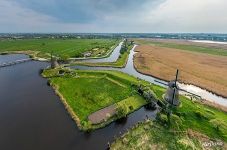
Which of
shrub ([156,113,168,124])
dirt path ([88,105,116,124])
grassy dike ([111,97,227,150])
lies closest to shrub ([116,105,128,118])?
dirt path ([88,105,116,124])

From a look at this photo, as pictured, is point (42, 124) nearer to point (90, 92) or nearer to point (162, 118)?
point (90, 92)

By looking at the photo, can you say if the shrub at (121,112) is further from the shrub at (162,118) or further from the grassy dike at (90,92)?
the shrub at (162,118)

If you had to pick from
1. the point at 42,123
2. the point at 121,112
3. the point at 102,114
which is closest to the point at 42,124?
the point at 42,123

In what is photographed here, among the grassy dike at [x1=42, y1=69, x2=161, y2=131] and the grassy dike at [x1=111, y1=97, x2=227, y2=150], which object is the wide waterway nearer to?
the grassy dike at [x1=42, y1=69, x2=161, y2=131]

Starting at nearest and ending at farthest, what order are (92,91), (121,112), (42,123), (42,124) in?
(42,124)
(42,123)
(121,112)
(92,91)

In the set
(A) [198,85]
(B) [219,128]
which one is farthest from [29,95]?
(A) [198,85]

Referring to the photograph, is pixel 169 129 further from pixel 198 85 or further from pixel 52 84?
pixel 52 84

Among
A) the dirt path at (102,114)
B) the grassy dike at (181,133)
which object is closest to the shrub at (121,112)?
the dirt path at (102,114)
